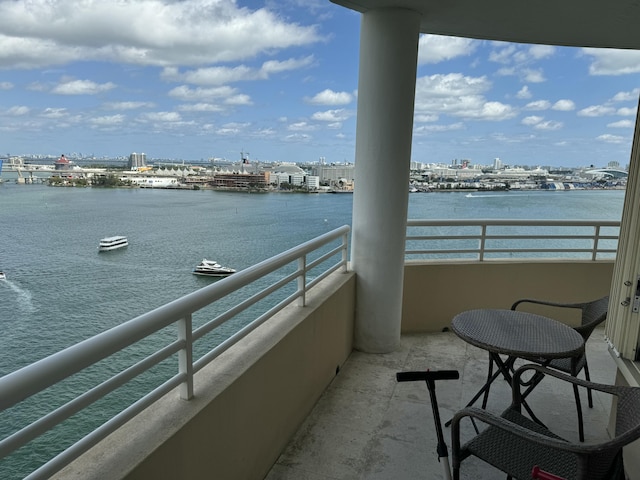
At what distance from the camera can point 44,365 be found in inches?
38.5

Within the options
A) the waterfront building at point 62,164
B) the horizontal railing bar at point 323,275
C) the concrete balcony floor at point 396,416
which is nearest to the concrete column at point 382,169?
the horizontal railing bar at point 323,275

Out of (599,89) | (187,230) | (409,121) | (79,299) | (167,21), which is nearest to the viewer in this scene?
(409,121)

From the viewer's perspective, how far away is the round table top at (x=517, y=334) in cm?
222

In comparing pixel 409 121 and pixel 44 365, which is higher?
pixel 409 121

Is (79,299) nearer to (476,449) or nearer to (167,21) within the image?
(476,449)

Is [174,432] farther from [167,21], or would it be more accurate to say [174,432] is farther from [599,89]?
[167,21]

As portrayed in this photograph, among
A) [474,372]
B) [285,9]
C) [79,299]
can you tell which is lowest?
[79,299]

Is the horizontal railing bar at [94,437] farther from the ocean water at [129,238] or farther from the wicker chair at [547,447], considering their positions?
the ocean water at [129,238]

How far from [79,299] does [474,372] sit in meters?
14.5

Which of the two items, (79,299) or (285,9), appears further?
(285,9)

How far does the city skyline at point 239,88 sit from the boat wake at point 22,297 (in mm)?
4708

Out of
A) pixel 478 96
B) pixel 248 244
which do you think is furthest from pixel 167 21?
pixel 478 96

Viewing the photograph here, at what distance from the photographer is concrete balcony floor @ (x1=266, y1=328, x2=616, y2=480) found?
7.30 feet

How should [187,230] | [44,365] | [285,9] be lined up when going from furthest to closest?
[285,9]
[187,230]
[44,365]
